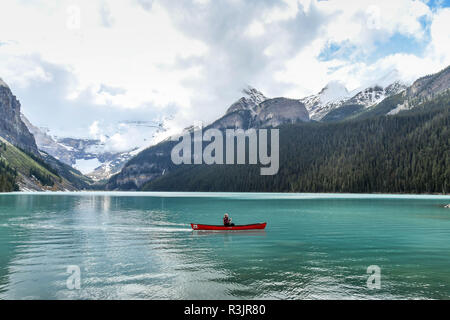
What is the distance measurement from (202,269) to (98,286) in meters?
8.45

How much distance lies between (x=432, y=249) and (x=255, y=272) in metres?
22.8

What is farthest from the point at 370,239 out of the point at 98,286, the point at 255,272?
the point at 98,286

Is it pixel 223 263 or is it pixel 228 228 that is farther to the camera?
pixel 228 228

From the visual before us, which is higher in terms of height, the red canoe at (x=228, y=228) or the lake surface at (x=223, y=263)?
the red canoe at (x=228, y=228)

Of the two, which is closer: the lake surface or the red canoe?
the lake surface

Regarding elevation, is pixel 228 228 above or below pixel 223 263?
above

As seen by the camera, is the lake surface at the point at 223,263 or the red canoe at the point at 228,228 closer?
the lake surface at the point at 223,263

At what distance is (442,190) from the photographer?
19488 cm

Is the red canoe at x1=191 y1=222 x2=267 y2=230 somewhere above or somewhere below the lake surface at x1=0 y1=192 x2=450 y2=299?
above

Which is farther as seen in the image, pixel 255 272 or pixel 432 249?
pixel 432 249
